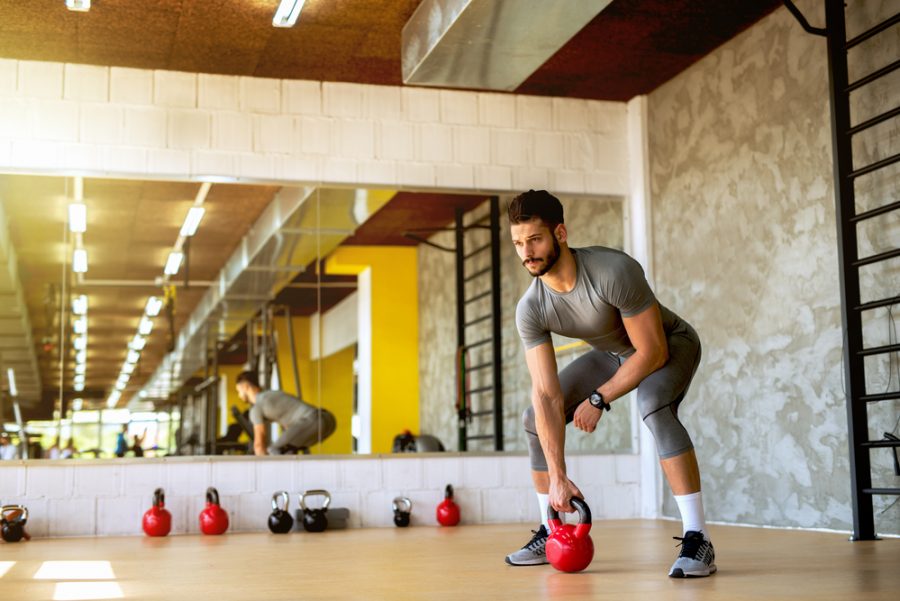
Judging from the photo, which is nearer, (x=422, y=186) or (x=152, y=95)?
(x=152, y=95)

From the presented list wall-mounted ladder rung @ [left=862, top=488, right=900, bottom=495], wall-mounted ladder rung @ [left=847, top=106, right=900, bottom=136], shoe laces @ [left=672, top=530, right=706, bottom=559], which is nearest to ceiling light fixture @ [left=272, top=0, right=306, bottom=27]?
wall-mounted ladder rung @ [left=847, top=106, right=900, bottom=136]

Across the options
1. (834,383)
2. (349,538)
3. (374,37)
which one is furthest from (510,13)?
(349,538)

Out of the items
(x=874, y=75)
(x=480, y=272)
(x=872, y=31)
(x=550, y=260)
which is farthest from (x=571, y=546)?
(x=480, y=272)

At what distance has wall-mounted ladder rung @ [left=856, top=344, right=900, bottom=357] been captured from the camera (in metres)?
4.26

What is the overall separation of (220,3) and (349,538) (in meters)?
2.75

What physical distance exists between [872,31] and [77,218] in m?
4.23

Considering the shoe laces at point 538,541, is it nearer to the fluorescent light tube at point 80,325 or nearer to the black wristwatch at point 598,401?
the black wristwatch at point 598,401

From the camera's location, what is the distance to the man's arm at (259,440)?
6020 mm

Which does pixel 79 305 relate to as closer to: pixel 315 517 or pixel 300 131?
pixel 300 131

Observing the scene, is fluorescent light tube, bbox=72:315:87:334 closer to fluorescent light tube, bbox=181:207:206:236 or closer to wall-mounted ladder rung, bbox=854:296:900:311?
fluorescent light tube, bbox=181:207:206:236

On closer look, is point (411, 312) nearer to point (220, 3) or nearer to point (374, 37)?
point (374, 37)

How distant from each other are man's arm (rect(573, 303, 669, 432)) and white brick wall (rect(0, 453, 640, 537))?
3120mm

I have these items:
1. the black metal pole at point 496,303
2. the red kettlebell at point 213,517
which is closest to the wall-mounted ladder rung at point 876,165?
the black metal pole at point 496,303

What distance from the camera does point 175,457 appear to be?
587cm
